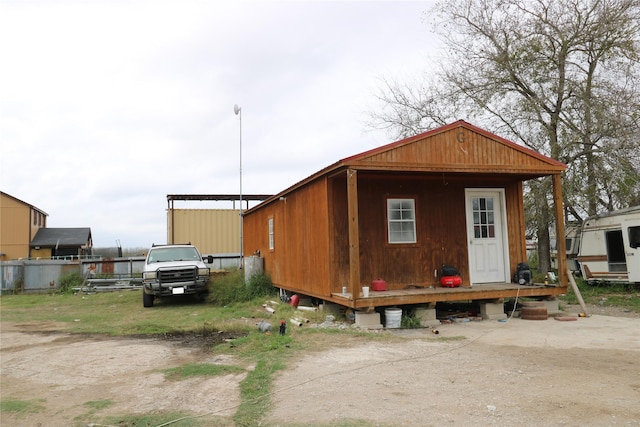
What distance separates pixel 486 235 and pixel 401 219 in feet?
7.08

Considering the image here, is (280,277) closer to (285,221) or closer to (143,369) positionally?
(285,221)

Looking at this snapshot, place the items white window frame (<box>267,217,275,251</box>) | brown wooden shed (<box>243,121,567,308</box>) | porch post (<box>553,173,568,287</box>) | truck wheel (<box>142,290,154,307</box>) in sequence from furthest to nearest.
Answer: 1. white window frame (<box>267,217,275,251</box>)
2. truck wheel (<box>142,290,154,307</box>)
3. porch post (<box>553,173,568,287</box>)
4. brown wooden shed (<box>243,121,567,308</box>)

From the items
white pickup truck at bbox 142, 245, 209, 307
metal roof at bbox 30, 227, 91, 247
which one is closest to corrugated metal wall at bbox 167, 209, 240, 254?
white pickup truck at bbox 142, 245, 209, 307

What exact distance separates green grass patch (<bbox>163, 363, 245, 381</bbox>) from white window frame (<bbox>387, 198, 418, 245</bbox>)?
17.4 ft

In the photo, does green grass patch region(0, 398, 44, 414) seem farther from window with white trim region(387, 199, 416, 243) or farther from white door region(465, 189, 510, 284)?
white door region(465, 189, 510, 284)

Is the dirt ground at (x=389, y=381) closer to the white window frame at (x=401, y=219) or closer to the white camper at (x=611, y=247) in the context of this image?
the white window frame at (x=401, y=219)

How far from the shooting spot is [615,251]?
15016mm

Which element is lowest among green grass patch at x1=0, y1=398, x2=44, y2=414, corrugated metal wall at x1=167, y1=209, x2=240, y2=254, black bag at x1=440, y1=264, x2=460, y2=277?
green grass patch at x1=0, y1=398, x2=44, y2=414

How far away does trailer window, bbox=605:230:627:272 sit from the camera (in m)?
14.8

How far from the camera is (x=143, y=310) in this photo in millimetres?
13312

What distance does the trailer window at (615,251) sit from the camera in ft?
48.5

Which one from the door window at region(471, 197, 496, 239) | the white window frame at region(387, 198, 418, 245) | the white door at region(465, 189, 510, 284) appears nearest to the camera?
the white window frame at region(387, 198, 418, 245)

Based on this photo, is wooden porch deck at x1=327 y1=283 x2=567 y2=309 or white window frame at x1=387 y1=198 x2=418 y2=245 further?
white window frame at x1=387 y1=198 x2=418 y2=245

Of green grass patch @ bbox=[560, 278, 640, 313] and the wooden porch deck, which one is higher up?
the wooden porch deck
